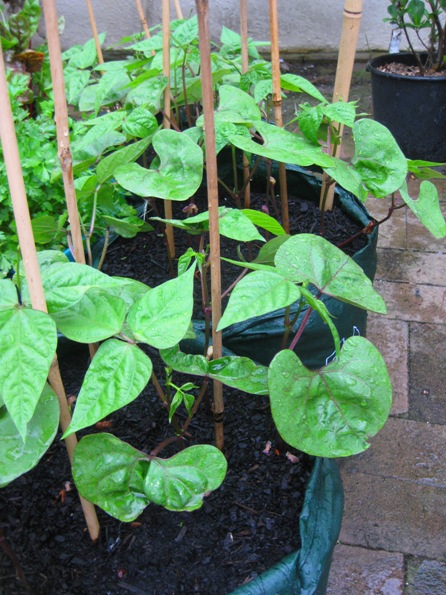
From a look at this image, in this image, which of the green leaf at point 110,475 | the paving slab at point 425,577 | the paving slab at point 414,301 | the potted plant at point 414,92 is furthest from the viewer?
the potted plant at point 414,92

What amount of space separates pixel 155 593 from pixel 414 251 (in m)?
1.75

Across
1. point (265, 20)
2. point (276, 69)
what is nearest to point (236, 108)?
point (276, 69)

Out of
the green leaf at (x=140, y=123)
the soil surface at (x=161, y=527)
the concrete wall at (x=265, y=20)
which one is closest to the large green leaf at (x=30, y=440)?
the soil surface at (x=161, y=527)

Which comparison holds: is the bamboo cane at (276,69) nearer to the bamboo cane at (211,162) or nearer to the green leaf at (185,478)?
the bamboo cane at (211,162)

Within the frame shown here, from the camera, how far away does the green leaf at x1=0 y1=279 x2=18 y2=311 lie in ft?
2.32

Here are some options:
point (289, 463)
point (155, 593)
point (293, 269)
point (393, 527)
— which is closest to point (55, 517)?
point (155, 593)

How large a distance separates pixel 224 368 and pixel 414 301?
1.39m

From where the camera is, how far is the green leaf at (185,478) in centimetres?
81

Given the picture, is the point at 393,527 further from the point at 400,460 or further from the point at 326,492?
the point at 326,492

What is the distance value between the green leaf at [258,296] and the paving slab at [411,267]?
4.91ft

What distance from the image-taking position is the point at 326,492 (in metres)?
1.05

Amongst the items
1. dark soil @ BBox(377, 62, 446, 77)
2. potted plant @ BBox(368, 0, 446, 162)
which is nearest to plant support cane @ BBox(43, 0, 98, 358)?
potted plant @ BBox(368, 0, 446, 162)

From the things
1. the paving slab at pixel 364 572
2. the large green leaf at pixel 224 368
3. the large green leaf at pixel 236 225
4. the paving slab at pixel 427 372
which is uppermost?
the large green leaf at pixel 236 225

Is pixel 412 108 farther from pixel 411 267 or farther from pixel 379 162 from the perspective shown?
pixel 379 162
